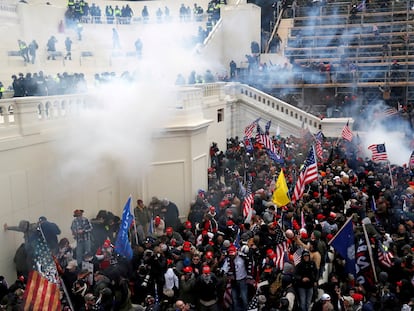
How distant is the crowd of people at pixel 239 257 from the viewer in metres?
8.16

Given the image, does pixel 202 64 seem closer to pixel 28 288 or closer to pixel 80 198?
pixel 80 198

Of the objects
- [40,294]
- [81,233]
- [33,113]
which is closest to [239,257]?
[81,233]

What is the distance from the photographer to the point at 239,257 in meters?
8.82

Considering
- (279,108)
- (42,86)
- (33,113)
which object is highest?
(42,86)

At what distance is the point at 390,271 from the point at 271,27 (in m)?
26.0

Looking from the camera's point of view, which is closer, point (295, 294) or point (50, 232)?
point (295, 294)

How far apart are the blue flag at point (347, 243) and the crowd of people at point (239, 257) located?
6.3 inches

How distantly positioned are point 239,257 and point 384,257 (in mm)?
2238

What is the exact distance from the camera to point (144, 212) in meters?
11.8

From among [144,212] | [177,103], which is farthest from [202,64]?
[144,212]

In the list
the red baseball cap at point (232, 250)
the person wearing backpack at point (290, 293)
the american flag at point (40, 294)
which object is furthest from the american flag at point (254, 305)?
the american flag at point (40, 294)

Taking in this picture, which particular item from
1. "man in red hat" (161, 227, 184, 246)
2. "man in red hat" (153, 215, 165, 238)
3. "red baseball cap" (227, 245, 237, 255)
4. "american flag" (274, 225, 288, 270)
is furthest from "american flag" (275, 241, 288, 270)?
"man in red hat" (153, 215, 165, 238)

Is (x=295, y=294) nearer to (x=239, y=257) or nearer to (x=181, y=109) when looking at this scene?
(x=239, y=257)

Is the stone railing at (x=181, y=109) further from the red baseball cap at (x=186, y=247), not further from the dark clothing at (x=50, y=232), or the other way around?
the red baseball cap at (x=186, y=247)
